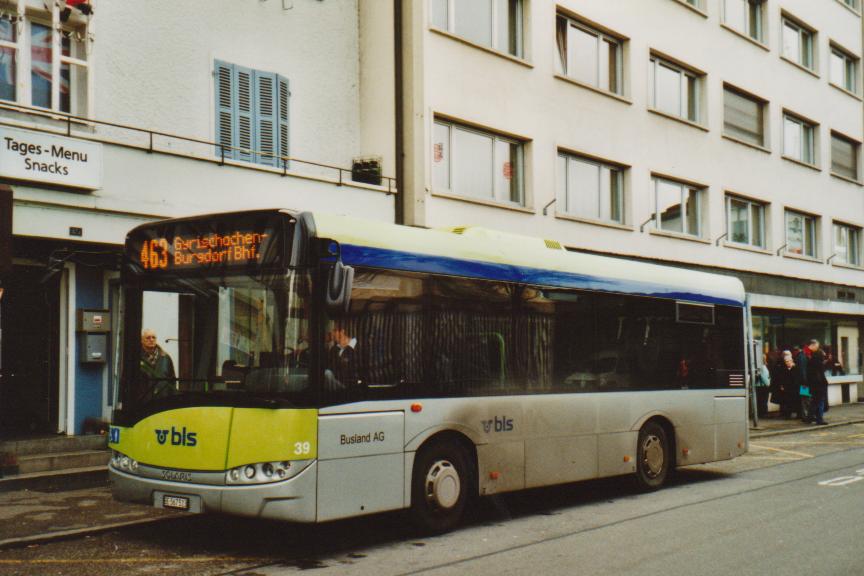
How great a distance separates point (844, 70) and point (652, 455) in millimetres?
27441

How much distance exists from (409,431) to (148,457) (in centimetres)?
222

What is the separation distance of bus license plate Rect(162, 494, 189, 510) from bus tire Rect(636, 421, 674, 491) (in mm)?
5817

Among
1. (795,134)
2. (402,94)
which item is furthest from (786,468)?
(795,134)

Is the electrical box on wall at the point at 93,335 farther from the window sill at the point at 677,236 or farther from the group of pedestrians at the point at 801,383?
the group of pedestrians at the point at 801,383

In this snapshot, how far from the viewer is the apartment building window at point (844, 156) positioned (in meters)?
33.0

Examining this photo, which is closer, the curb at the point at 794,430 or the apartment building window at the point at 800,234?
the curb at the point at 794,430

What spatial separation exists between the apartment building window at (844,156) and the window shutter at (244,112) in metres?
24.3

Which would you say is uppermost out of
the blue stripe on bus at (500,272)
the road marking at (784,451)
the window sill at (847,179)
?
the window sill at (847,179)

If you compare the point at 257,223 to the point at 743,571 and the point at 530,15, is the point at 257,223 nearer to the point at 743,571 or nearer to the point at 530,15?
the point at 743,571

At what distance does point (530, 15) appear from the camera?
19719 mm

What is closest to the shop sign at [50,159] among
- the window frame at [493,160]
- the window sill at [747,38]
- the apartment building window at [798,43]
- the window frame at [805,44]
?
the window frame at [493,160]

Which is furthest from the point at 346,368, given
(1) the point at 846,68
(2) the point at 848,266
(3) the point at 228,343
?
(1) the point at 846,68

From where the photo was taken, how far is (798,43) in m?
31.4

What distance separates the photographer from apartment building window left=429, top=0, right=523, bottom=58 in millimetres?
18016
